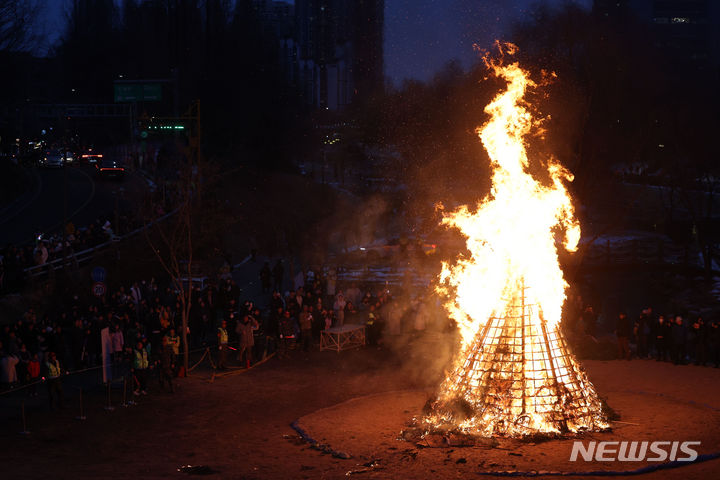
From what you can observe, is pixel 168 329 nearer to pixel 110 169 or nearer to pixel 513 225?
pixel 513 225

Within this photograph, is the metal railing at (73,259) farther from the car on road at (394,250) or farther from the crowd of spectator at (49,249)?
the car on road at (394,250)

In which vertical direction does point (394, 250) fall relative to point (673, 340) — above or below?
above

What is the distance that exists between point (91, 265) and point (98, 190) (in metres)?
24.9

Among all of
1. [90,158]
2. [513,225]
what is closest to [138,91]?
[90,158]

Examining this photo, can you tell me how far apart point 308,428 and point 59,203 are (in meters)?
38.2

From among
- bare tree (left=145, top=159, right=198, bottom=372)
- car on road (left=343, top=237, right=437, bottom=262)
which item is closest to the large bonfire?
bare tree (left=145, top=159, right=198, bottom=372)

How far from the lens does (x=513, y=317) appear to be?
15.5m

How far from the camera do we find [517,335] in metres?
15.4

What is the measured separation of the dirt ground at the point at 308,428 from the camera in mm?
13367

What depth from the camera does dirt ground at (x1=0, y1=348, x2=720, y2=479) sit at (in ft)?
43.9

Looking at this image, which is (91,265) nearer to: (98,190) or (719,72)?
(98,190)

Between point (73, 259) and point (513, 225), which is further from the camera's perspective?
point (73, 259)

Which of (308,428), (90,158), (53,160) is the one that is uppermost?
(90,158)

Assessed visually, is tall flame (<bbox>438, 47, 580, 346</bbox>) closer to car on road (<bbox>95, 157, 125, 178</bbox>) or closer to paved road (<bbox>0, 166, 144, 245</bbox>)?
paved road (<bbox>0, 166, 144, 245</bbox>)
